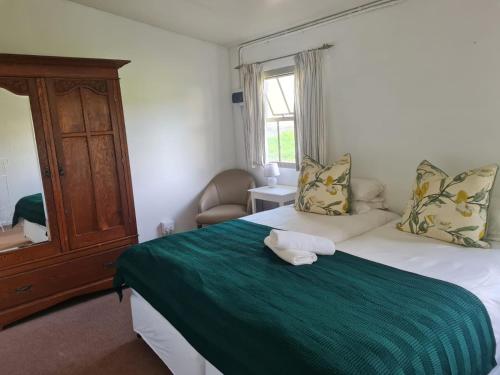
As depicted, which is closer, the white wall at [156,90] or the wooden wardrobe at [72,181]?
the wooden wardrobe at [72,181]

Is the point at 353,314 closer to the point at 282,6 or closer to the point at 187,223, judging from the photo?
the point at 282,6

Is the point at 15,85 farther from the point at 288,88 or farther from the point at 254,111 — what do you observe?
the point at 288,88

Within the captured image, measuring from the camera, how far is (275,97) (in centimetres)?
398

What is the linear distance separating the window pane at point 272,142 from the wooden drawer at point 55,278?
200 centimetres

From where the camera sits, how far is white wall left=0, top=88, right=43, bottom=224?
244cm

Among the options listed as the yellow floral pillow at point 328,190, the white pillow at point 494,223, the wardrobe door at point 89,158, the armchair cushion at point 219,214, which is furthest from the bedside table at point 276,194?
the white pillow at point 494,223

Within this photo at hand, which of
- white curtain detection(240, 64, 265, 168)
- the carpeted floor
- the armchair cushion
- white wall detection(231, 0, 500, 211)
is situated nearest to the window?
white curtain detection(240, 64, 265, 168)

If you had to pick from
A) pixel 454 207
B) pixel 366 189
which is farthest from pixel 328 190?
pixel 454 207

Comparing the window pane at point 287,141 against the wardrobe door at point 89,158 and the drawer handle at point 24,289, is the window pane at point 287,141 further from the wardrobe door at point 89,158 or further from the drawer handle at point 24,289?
the drawer handle at point 24,289

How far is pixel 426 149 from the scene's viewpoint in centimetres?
266

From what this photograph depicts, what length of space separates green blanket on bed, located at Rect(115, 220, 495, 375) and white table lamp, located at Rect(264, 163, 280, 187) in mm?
1821

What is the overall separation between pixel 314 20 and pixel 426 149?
1579mm

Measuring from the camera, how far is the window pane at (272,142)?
4020 mm

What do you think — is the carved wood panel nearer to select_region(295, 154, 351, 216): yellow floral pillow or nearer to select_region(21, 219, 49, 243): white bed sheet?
select_region(21, 219, 49, 243): white bed sheet
